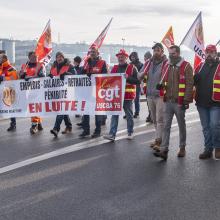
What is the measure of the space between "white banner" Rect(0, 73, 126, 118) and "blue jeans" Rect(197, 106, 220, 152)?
2091mm

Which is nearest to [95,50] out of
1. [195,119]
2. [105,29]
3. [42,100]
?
[42,100]

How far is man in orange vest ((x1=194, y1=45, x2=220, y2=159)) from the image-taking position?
727 cm

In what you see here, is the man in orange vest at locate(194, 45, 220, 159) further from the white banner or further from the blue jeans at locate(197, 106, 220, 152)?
the white banner

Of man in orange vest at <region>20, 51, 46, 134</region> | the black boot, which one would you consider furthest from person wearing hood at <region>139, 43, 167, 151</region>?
the black boot

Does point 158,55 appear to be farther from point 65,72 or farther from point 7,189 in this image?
point 7,189

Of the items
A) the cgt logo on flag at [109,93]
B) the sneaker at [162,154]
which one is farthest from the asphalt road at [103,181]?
the cgt logo on flag at [109,93]

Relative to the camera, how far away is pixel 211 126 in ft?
24.4

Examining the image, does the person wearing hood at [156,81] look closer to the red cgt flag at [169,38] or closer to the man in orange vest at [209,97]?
the man in orange vest at [209,97]

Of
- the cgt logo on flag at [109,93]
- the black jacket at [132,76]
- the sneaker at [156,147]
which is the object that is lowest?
the sneaker at [156,147]

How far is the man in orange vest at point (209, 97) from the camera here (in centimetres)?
727

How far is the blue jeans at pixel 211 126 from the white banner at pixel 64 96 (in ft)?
6.86

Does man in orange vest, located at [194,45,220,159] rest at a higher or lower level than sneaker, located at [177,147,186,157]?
higher

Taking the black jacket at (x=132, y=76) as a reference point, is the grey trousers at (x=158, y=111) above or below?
below

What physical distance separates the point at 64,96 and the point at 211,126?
3.68 m
